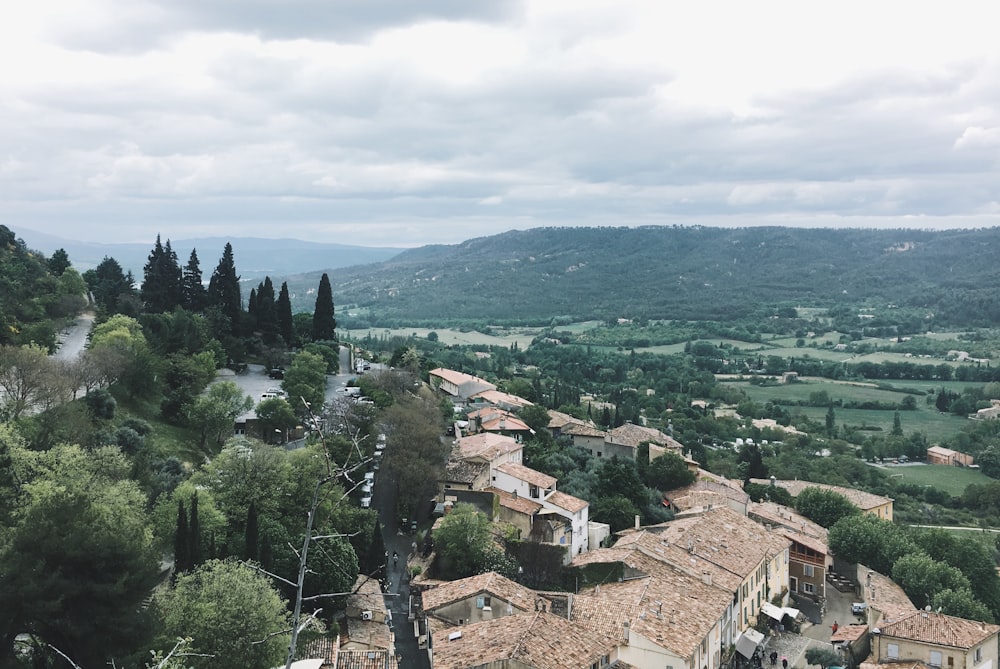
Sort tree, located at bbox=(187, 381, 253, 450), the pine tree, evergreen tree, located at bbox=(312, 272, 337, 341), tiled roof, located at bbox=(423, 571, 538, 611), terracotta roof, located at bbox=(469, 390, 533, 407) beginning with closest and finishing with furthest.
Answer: the pine tree, tiled roof, located at bbox=(423, 571, 538, 611), tree, located at bbox=(187, 381, 253, 450), evergreen tree, located at bbox=(312, 272, 337, 341), terracotta roof, located at bbox=(469, 390, 533, 407)

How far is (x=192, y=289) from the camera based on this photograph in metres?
53.5

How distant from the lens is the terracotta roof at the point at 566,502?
36.5 meters

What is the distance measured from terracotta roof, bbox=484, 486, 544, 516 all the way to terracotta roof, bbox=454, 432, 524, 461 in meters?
2.01

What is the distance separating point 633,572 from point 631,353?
373 ft

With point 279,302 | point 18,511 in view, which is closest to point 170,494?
point 18,511

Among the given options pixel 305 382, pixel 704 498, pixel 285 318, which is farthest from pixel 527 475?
pixel 285 318

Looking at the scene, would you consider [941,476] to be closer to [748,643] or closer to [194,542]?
[748,643]

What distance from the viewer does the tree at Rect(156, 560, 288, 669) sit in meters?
19.9

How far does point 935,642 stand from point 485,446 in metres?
21.8

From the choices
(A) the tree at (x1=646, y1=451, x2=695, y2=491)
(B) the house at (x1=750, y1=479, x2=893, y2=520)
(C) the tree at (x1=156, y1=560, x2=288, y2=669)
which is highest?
(C) the tree at (x1=156, y1=560, x2=288, y2=669)

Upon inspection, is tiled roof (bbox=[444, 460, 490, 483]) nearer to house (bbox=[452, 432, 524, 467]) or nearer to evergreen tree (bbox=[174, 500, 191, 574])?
house (bbox=[452, 432, 524, 467])

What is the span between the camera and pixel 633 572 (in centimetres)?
3119

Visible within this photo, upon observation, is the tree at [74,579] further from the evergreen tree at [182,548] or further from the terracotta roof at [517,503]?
the terracotta roof at [517,503]

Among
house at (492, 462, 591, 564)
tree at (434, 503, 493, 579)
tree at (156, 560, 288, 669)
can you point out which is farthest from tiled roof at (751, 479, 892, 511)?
tree at (156, 560, 288, 669)
